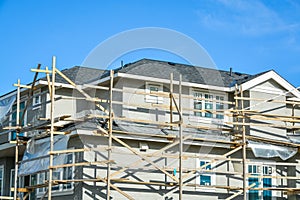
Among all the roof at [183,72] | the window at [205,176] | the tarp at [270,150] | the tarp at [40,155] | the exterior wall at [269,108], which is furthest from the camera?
the exterior wall at [269,108]

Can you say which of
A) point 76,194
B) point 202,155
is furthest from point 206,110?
point 76,194

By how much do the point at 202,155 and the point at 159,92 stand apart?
8.88ft

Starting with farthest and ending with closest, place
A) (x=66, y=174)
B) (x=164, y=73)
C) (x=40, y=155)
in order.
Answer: (x=164, y=73)
(x=66, y=174)
(x=40, y=155)

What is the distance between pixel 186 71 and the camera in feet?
86.4

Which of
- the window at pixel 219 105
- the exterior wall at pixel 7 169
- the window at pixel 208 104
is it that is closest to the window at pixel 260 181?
the window at pixel 219 105

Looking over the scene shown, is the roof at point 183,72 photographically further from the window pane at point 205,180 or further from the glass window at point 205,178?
the window pane at point 205,180

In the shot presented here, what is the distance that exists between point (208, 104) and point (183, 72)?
214 cm

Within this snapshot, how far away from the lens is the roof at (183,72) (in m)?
24.4

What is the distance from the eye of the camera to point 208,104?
971 inches

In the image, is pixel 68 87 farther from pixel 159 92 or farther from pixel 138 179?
pixel 138 179

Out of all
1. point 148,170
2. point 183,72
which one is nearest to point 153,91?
point 183,72

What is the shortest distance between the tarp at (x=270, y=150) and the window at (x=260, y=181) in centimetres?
65

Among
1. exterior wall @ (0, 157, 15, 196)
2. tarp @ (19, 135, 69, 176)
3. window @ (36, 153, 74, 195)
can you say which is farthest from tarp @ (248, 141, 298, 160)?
exterior wall @ (0, 157, 15, 196)

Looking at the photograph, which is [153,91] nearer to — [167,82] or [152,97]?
[152,97]
